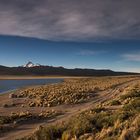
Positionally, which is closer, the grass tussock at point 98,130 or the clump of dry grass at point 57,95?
the grass tussock at point 98,130

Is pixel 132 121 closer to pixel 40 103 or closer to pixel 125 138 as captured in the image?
pixel 125 138

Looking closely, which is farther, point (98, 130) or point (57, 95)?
point (57, 95)

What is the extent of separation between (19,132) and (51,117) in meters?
4.90

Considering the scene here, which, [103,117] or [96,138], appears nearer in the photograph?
[96,138]

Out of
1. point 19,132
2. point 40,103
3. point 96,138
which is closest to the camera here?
point 96,138

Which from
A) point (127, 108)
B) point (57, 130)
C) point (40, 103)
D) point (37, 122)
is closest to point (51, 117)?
point (37, 122)

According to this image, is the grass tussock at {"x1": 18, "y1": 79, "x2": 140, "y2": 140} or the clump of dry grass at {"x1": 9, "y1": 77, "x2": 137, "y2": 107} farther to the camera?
the clump of dry grass at {"x1": 9, "y1": 77, "x2": 137, "y2": 107}

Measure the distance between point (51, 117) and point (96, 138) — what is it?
10.3 meters

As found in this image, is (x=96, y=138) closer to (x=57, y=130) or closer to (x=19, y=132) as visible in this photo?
(x=57, y=130)

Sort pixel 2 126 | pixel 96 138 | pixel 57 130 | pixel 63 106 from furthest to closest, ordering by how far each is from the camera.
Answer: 1. pixel 63 106
2. pixel 2 126
3. pixel 57 130
4. pixel 96 138

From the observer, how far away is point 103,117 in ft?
59.0

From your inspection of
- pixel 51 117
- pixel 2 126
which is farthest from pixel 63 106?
pixel 2 126

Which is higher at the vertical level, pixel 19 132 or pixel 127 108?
pixel 127 108

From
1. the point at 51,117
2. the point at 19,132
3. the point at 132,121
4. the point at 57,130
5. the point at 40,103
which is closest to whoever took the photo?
the point at 132,121
